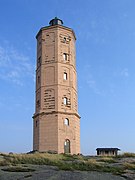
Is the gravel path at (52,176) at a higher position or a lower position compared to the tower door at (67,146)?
lower

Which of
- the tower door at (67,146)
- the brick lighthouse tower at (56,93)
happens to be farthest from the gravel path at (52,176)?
the tower door at (67,146)

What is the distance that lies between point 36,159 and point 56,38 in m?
26.5

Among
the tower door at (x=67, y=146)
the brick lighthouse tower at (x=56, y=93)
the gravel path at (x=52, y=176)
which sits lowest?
the gravel path at (x=52, y=176)

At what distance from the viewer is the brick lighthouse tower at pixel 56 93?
36781 mm

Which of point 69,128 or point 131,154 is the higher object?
point 69,128

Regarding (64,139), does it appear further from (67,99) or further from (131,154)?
(131,154)

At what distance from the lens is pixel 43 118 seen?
37688mm

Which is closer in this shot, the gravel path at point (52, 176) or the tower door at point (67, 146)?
the gravel path at point (52, 176)

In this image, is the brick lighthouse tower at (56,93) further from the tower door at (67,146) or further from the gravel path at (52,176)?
the gravel path at (52,176)

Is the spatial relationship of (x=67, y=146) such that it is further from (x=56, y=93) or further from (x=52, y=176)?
(x=52, y=176)

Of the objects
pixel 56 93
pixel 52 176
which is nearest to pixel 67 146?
pixel 56 93

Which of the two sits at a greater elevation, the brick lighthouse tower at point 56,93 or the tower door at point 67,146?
the brick lighthouse tower at point 56,93

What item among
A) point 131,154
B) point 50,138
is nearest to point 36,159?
point 131,154

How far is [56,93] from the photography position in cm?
3834
